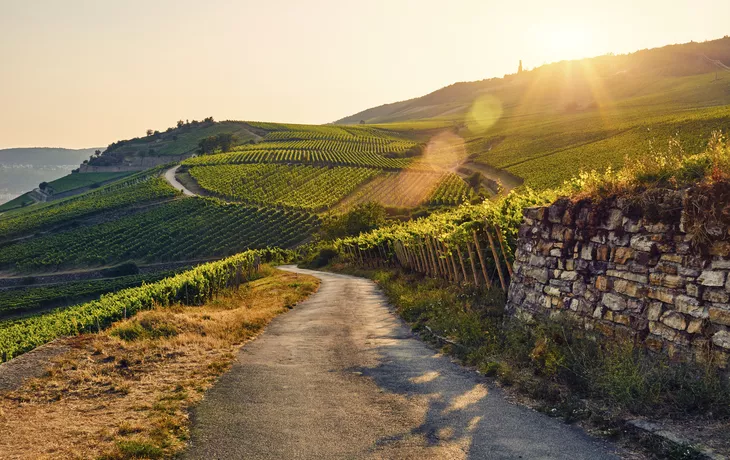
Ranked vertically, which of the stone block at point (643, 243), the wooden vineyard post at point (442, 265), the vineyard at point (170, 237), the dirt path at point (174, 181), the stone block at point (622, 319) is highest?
the dirt path at point (174, 181)

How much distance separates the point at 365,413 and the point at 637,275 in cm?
515

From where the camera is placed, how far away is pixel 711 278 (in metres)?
7.18

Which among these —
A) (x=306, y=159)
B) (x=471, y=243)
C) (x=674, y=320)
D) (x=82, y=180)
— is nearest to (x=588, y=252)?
(x=674, y=320)

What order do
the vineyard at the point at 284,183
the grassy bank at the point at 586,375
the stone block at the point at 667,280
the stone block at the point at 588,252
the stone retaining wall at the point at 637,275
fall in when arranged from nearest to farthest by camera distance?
the grassy bank at the point at 586,375 → the stone retaining wall at the point at 637,275 → the stone block at the point at 667,280 → the stone block at the point at 588,252 → the vineyard at the point at 284,183

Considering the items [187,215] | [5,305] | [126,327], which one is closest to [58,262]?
[187,215]

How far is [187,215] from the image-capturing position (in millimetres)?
85812

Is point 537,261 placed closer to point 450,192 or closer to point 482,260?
point 482,260

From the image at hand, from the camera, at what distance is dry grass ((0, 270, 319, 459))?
700 centimetres

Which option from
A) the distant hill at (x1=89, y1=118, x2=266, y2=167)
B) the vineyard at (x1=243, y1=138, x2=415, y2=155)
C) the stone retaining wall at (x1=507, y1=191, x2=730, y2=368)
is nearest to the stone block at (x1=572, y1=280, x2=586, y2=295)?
the stone retaining wall at (x1=507, y1=191, x2=730, y2=368)

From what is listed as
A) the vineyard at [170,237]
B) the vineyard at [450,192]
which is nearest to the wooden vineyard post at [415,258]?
the vineyard at [450,192]

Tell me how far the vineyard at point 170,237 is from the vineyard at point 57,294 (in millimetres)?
10727

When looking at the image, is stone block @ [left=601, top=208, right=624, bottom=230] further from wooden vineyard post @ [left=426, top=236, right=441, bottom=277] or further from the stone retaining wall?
wooden vineyard post @ [left=426, top=236, right=441, bottom=277]

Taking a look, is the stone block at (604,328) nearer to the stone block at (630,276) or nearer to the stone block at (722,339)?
the stone block at (630,276)

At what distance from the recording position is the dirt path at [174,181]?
104931 millimetres
